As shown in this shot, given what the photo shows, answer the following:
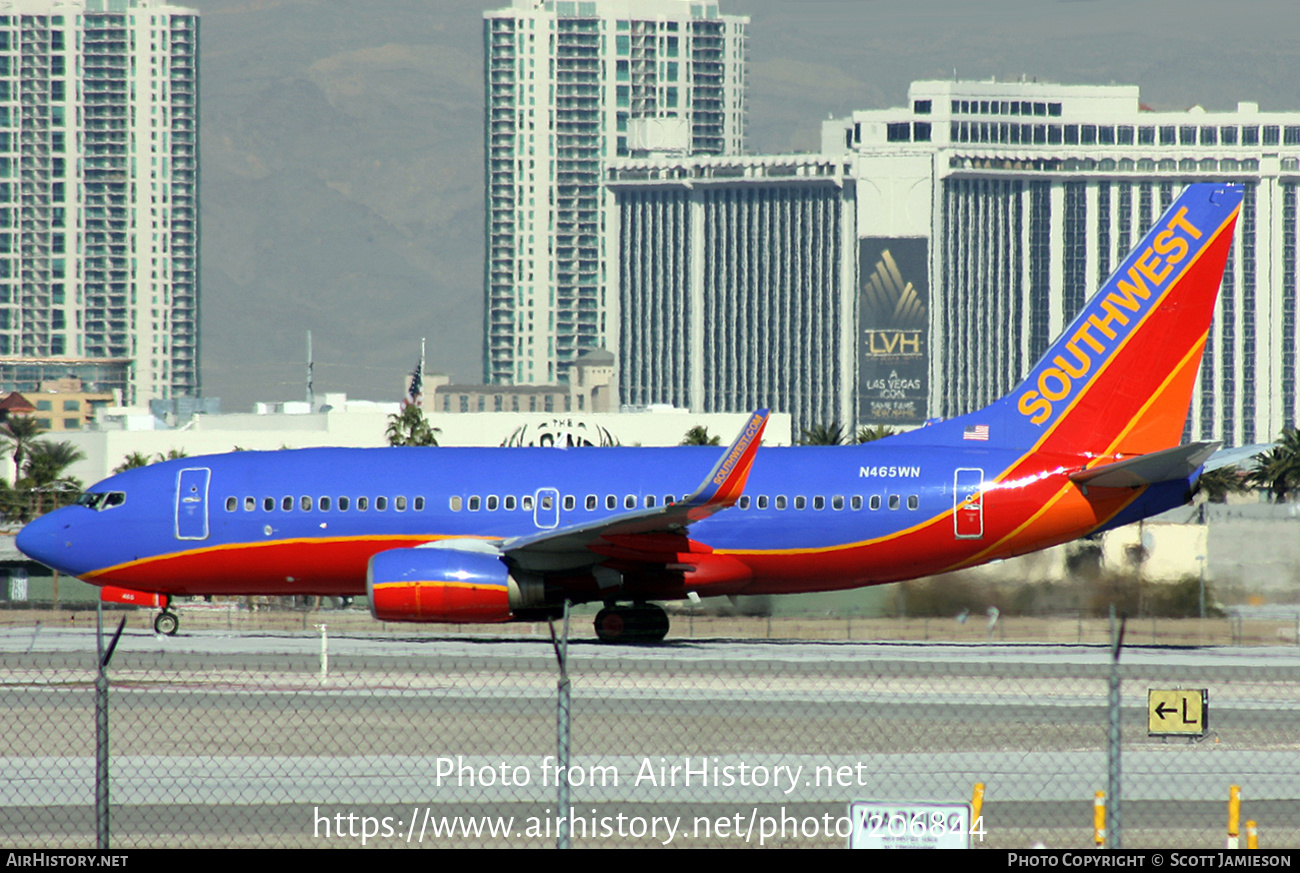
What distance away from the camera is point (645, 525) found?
1389 inches

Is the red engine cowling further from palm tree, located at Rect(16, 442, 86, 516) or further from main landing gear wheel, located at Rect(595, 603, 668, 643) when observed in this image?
palm tree, located at Rect(16, 442, 86, 516)

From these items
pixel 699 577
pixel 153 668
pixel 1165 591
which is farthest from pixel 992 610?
pixel 153 668

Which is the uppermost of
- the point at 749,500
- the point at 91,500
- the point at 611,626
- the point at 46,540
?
the point at 749,500

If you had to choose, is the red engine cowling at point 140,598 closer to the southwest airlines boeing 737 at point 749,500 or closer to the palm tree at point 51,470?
the southwest airlines boeing 737 at point 749,500

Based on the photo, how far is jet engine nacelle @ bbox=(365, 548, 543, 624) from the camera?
35094 millimetres

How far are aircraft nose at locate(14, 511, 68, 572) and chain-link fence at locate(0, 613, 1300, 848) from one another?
14.5 feet

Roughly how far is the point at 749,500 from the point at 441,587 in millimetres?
6570

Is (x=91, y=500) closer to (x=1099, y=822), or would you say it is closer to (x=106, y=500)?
(x=106, y=500)

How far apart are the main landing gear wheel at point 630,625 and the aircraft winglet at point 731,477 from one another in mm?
4022

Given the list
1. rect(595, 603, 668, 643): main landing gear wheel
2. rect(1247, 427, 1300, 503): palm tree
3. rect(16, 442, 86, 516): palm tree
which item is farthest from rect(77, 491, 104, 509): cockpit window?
rect(1247, 427, 1300, 503): palm tree

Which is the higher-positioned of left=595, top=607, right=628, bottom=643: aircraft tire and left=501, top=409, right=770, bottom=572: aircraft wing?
left=501, top=409, right=770, bottom=572: aircraft wing

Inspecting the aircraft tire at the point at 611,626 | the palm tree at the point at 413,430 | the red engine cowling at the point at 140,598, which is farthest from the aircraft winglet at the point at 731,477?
the palm tree at the point at 413,430

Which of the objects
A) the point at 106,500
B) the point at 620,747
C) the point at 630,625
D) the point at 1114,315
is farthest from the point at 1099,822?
the point at 106,500

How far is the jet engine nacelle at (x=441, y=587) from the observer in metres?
35.1
